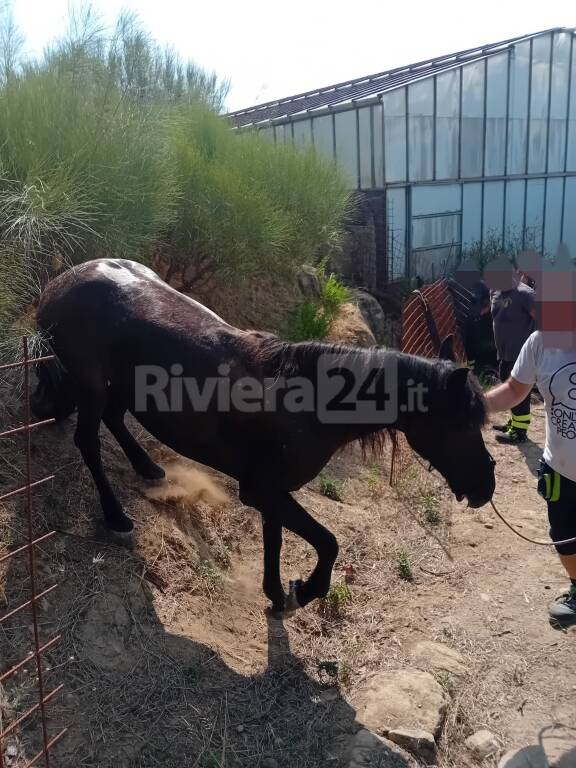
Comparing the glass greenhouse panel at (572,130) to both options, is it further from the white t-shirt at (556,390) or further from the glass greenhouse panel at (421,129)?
the white t-shirt at (556,390)

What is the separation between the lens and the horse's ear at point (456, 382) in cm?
313

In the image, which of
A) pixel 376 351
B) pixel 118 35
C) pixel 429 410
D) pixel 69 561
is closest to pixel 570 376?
pixel 429 410

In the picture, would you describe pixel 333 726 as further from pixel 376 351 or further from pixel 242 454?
pixel 376 351

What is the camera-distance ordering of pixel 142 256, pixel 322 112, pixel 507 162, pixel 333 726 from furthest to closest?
pixel 507 162
pixel 322 112
pixel 142 256
pixel 333 726

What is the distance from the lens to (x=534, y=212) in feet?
51.1

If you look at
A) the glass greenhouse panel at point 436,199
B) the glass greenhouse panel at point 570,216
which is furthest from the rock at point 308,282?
the glass greenhouse panel at point 570,216

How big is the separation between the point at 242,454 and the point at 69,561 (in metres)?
1.06

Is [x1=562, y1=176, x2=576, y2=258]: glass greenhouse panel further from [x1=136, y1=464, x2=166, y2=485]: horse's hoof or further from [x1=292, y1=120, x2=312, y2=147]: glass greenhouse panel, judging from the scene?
[x1=136, y1=464, x2=166, y2=485]: horse's hoof

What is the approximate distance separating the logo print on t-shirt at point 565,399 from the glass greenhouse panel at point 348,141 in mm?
10197

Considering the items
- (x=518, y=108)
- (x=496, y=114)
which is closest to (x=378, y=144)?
(x=496, y=114)

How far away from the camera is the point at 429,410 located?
3229 millimetres

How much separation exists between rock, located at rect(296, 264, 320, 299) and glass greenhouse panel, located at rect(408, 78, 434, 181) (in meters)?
5.62

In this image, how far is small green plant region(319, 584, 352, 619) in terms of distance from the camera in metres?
3.81

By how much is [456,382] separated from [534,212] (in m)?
14.0
